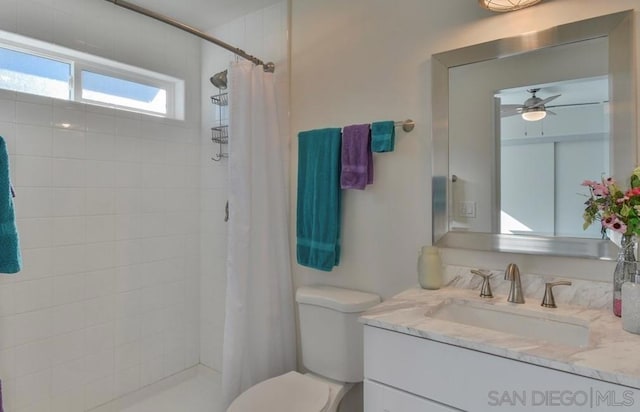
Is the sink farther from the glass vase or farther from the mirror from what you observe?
the mirror

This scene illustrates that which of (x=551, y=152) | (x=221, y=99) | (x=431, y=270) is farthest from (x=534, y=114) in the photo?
(x=221, y=99)

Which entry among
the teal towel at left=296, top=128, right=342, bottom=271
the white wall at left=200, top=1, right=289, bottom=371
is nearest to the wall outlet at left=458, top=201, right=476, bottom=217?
the teal towel at left=296, top=128, right=342, bottom=271

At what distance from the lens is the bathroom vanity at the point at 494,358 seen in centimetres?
88

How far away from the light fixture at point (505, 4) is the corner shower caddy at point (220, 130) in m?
1.62

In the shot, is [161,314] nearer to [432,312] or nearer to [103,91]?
[103,91]

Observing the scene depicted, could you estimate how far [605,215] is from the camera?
1162 mm

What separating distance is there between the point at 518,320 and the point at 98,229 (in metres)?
2.14

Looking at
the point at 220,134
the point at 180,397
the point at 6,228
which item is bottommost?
the point at 180,397

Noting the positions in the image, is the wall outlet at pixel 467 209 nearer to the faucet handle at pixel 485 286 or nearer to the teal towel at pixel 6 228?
the faucet handle at pixel 485 286

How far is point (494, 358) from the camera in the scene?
1000mm

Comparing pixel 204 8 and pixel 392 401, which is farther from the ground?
pixel 204 8

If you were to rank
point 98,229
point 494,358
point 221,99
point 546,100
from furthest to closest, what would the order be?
point 221,99
point 98,229
point 546,100
point 494,358

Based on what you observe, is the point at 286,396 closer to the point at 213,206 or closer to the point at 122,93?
the point at 213,206

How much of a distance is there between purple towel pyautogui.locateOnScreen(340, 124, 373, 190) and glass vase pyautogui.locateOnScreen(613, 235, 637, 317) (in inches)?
38.3
